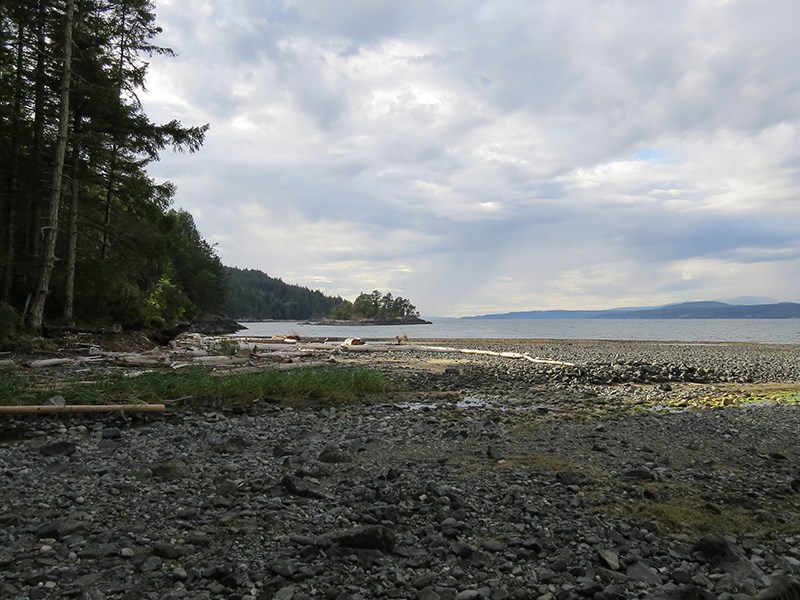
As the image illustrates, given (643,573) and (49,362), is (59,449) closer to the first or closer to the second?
(643,573)

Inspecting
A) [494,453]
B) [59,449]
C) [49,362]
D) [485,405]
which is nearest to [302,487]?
[494,453]

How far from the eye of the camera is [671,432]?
27.8 feet

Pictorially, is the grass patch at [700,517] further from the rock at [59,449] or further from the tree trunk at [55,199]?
the tree trunk at [55,199]

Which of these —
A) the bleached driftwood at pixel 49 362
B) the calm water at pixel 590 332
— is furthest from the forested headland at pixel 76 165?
the calm water at pixel 590 332

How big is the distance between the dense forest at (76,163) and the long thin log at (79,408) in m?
11.2

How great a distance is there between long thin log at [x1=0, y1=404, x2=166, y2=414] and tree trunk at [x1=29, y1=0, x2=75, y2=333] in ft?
36.3

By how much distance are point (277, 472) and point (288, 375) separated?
6340mm

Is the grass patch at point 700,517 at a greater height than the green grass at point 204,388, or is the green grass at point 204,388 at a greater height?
the green grass at point 204,388

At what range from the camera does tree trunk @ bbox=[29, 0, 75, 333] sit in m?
17.4

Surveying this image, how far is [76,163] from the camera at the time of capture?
68.1ft

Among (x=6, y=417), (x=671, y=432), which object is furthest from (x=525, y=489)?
(x=6, y=417)

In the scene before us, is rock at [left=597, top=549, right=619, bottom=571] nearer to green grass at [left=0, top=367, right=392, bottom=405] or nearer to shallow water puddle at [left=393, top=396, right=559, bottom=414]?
shallow water puddle at [left=393, top=396, right=559, bottom=414]

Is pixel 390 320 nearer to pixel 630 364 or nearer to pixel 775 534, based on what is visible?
pixel 630 364

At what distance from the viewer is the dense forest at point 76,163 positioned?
18.8m
